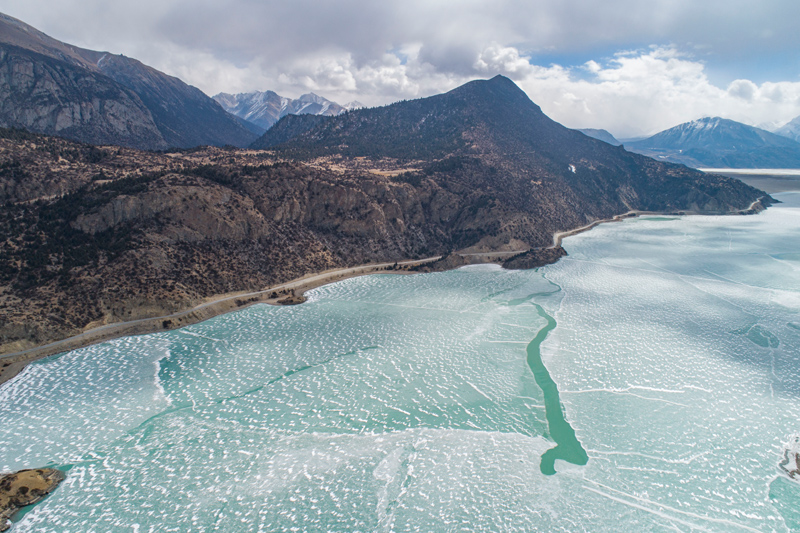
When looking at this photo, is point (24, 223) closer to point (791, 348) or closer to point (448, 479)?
point (448, 479)

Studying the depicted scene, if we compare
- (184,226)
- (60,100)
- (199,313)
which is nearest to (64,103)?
(60,100)

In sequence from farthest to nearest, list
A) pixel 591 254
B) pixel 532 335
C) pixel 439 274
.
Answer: pixel 591 254, pixel 439 274, pixel 532 335

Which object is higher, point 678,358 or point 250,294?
point 250,294

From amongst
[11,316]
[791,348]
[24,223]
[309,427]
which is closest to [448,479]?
[309,427]

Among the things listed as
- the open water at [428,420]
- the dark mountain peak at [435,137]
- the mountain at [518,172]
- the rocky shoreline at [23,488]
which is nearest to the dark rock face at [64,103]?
the dark mountain peak at [435,137]

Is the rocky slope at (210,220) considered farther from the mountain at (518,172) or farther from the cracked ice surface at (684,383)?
the cracked ice surface at (684,383)
